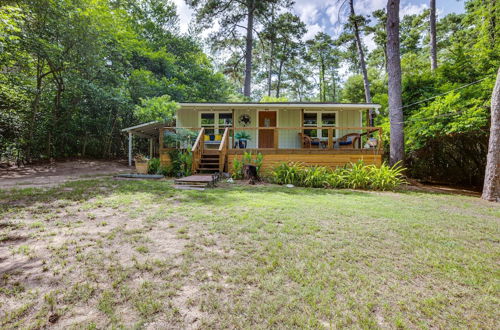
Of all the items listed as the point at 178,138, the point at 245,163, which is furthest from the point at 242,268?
the point at 178,138

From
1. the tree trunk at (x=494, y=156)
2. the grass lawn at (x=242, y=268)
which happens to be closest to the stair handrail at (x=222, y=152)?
Result: the grass lawn at (x=242, y=268)

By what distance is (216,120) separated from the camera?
11.7m

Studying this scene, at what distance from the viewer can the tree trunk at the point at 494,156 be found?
5.82m

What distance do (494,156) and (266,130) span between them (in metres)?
8.20

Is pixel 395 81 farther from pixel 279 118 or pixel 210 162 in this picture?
pixel 210 162

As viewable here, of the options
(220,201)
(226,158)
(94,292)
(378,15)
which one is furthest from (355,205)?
(378,15)

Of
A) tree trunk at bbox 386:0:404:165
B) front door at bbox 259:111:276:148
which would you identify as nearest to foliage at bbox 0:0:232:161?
front door at bbox 259:111:276:148

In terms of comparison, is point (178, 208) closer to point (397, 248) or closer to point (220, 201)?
point (220, 201)

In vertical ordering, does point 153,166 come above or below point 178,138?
below

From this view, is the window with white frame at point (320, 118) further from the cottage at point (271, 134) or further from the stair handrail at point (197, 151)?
the stair handrail at point (197, 151)

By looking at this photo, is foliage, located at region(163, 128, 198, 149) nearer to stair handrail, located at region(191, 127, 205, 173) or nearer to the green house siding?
stair handrail, located at region(191, 127, 205, 173)

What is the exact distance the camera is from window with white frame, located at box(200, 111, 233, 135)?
11.7m

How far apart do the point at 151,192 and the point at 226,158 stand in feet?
13.0

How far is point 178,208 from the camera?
395 cm
